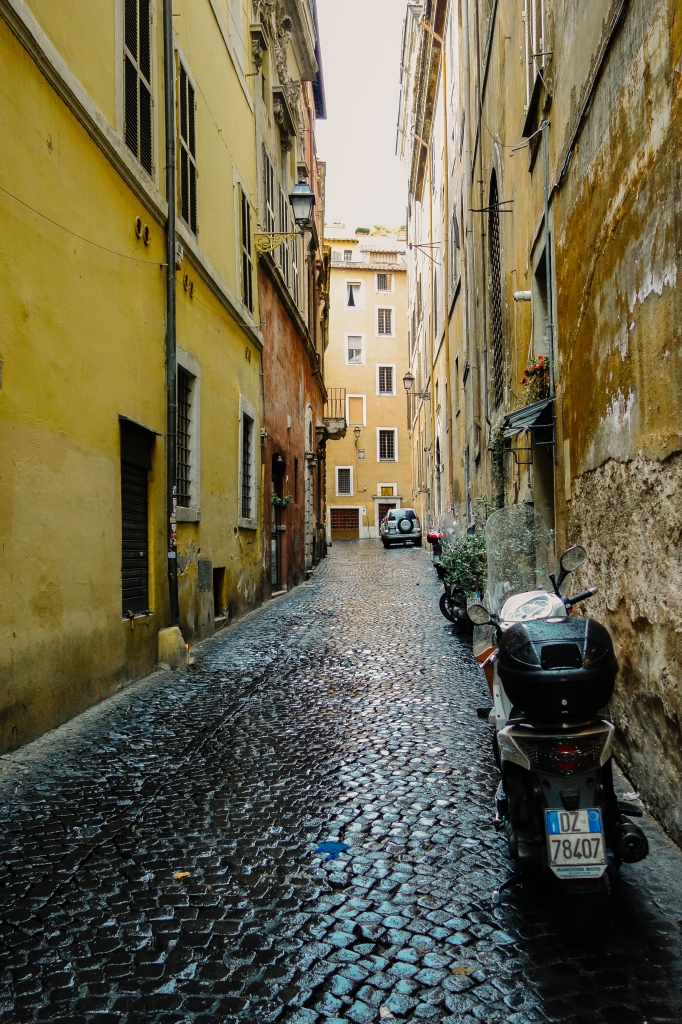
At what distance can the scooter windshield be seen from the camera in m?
5.35

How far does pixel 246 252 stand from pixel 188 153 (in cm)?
344

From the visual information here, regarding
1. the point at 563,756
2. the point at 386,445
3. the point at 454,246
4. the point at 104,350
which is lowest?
the point at 563,756

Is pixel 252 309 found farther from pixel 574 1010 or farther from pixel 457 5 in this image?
pixel 574 1010

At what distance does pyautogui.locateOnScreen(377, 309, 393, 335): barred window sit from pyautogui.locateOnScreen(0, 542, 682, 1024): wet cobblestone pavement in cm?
4402

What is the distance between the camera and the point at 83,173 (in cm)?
620

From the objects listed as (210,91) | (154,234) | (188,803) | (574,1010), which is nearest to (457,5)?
(210,91)

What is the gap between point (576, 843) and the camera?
267 cm

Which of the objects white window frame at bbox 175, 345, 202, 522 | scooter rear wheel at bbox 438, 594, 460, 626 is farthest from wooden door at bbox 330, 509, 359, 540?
white window frame at bbox 175, 345, 202, 522

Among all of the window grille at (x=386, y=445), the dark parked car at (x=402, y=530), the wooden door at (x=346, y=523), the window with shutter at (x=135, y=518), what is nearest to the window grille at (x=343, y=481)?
the wooden door at (x=346, y=523)

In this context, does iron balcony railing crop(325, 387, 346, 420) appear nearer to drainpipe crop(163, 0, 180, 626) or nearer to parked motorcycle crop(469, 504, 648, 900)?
drainpipe crop(163, 0, 180, 626)

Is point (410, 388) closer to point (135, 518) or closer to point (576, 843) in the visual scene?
point (135, 518)

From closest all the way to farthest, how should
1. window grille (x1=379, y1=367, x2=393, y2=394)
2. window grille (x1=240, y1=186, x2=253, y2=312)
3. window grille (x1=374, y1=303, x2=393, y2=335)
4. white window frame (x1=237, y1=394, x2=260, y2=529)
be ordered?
1. white window frame (x1=237, y1=394, x2=260, y2=529)
2. window grille (x1=240, y1=186, x2=253, y2=312)
3. window grille (x1=379, y1=367, x2=393, y2=394)
4. window grille (x1=374, y1=303, x2=393, y2=335)

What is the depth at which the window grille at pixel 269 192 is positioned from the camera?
579 inches

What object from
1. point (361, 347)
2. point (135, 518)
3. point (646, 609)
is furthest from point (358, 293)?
point (646, 609)
